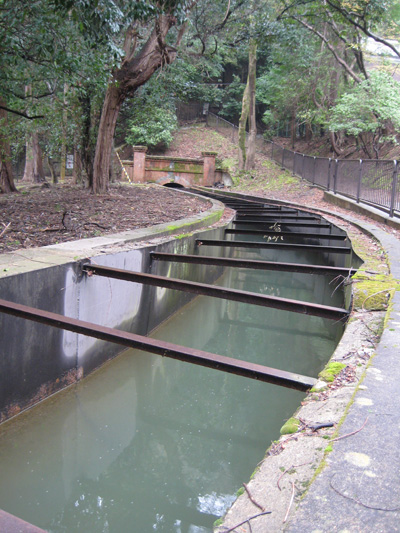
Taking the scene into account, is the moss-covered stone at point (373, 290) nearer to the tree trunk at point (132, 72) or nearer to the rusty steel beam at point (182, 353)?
the rusty steel beam at point (182, 353)

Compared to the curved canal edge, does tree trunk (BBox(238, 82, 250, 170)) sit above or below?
above

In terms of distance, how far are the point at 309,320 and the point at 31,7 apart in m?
6.71

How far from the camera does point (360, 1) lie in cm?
1534

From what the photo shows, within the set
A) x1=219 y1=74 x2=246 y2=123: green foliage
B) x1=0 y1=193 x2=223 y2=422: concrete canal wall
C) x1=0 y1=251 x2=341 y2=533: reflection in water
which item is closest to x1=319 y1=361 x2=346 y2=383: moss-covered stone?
x1=0 y1=251 x2=341 y2=533: reflection in water

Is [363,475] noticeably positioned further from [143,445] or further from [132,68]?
[132,68]

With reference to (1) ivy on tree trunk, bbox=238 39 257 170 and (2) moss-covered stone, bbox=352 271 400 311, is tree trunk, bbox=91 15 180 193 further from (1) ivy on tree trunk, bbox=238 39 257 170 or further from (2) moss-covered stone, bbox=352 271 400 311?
(1) ivy on tree trunk, bbox=238 39 257 170

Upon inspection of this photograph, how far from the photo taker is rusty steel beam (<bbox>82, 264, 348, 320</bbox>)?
359 cm

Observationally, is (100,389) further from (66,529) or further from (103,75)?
(103,75)

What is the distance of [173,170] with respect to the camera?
2409 centimetres

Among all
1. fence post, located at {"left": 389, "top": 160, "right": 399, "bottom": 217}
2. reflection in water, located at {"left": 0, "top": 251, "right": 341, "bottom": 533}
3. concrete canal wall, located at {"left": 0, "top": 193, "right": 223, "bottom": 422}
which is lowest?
reflection in water, located at {"left": 0, "top": 251, "right": 341, "bottom": 533}

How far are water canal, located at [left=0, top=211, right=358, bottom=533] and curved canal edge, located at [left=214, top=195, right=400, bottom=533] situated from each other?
1.52m

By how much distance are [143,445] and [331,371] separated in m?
2.28

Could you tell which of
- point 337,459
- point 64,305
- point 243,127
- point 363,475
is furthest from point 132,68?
point 243,127

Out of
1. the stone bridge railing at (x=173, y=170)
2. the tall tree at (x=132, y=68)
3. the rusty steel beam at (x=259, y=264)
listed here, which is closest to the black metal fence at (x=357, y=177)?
the stone bridge railing at (x=173, y=170)
